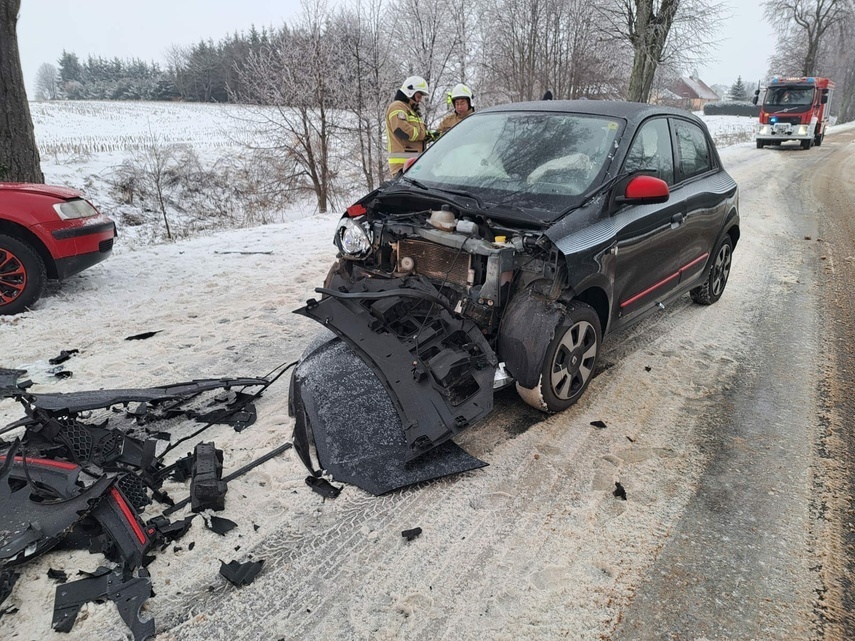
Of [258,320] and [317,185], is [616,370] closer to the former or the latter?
[258,320]

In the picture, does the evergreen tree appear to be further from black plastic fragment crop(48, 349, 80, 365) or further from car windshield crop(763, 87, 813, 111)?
black plastic fragment crop(48, 349, 80, 365)

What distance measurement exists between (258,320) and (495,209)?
106 inches

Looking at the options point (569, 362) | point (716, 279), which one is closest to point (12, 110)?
point (569, 362)

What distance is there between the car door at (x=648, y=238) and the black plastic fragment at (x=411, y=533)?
214 centimetres

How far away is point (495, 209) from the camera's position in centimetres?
342

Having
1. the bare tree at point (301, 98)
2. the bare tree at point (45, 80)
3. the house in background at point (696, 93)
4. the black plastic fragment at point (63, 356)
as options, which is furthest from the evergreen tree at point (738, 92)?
the bare tree at point (45, 80)

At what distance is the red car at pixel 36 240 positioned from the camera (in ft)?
16.4

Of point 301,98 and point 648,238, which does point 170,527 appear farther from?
point 301,98

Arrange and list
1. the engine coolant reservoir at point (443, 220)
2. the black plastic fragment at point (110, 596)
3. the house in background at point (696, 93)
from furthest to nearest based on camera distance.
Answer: the house in background at point (696, 93), the engine coolant reservoir at point (443, 220), the black plastic fragment at point (110, 596)

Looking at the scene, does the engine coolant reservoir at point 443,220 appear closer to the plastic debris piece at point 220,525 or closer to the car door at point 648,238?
the car door at point 648,238

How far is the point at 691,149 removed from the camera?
4715 mm

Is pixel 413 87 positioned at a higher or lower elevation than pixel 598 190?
higher

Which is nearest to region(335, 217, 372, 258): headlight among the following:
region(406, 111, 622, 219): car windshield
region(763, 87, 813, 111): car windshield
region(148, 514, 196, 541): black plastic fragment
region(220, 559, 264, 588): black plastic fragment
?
region(406, 111, 622, 219): car windshield

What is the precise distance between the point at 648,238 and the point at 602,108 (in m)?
1.07
